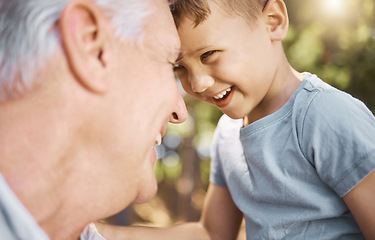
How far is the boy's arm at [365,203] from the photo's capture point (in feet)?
4.36

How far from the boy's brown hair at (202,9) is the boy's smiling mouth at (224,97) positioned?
29cm

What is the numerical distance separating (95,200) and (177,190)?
210 inches

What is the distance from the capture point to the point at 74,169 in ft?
3.36

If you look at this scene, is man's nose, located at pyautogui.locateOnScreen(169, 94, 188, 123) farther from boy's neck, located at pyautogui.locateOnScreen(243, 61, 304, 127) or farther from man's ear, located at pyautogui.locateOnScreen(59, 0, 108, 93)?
boy's neck, located at pyautogui.locateOnScreen(243, 61, 304, 127)

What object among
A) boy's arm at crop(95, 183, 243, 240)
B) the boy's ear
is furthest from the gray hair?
boy's arm at crop(95, 183, 243, 240)

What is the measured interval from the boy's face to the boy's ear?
4 cm

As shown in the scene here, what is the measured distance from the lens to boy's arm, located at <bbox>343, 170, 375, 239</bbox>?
1.33 metres

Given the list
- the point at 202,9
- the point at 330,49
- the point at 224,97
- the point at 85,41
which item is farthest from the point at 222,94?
the point at 330,49

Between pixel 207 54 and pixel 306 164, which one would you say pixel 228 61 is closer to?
pixel 207 54

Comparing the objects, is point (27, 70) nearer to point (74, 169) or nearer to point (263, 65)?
point (74, 169)

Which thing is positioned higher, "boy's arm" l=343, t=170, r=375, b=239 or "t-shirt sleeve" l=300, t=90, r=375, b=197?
"t-shirt sleeve" l=300, t=90, r=375, b=197

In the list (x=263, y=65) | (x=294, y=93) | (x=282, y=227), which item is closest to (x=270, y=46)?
(x=263, y=65)

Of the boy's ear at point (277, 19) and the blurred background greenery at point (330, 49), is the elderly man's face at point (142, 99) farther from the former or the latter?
the blurred background greenery at point (330, 49)

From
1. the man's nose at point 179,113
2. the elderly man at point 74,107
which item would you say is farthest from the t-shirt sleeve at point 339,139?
the elderly man at point 74,107
